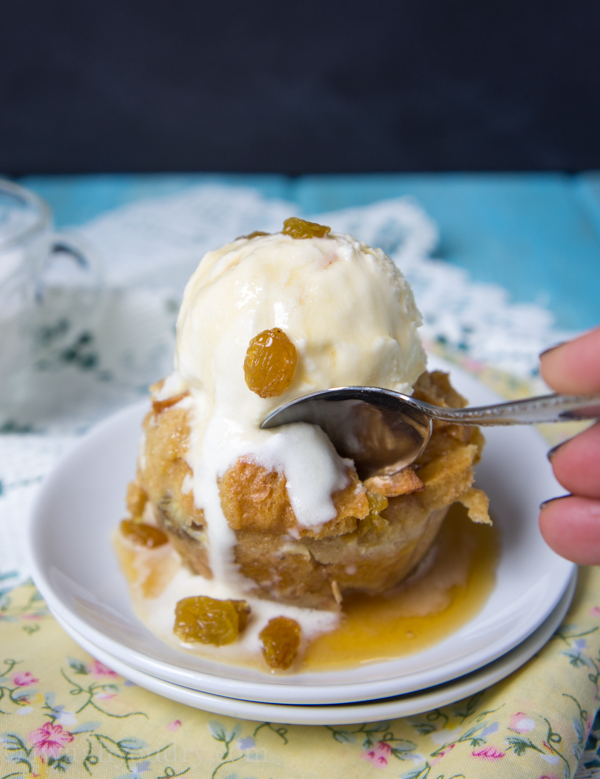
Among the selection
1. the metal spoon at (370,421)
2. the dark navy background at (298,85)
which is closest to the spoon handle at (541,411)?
the metal spoon at (370,421)

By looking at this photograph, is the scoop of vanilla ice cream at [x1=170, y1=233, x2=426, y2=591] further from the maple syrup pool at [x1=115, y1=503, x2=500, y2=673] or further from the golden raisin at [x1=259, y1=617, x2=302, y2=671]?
the maple syrup pool at [x1=115, y1=503, x2=500, y2=673]

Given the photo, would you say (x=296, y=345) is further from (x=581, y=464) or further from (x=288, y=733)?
(x=288, y=733)

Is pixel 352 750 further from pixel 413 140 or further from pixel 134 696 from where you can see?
pixel 413 140

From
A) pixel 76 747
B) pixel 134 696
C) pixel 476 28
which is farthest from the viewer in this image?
pixel 476 28

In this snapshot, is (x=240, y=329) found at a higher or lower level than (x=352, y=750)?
higher

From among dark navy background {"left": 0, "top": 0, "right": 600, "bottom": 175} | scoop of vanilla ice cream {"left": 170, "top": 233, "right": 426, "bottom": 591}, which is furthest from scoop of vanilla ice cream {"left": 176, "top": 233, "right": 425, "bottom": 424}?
dark navy background {"left": 0, "top": 0, "right": 600, "bottom": 175}

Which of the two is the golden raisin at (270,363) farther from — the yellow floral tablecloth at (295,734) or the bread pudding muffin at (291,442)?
the yellow floral tablecloth at (295,734)

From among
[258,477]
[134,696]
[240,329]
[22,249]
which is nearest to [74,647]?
[134,696]

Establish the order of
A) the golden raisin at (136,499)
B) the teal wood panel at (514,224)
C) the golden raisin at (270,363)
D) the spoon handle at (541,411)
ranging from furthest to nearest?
the teal wood panel at (514,224) < the golden raisin at (136,499) < the golden raisin at (270,363) < the spoon handle at (541,411)
